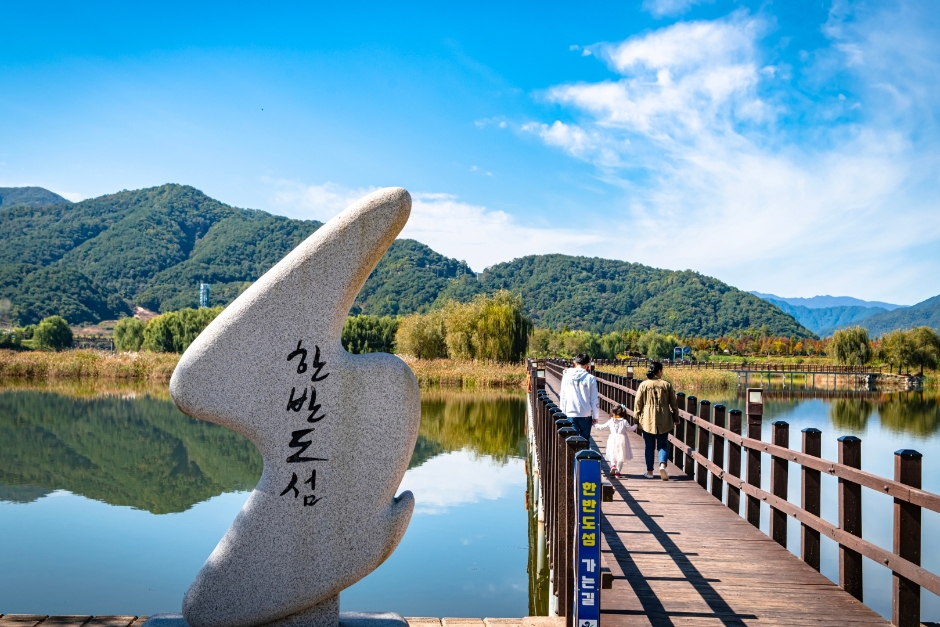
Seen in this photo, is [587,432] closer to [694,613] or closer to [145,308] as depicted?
[694,613]

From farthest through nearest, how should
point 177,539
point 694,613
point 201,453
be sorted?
point 201,453
point 177,539
point 694,613

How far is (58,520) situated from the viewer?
13086 millimetres

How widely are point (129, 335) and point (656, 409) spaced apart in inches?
2558

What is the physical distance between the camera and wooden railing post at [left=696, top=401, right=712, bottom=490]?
8.68m

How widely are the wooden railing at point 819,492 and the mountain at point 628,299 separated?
13206 centimetres

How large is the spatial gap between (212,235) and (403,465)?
570 feet

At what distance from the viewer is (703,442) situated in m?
8.71

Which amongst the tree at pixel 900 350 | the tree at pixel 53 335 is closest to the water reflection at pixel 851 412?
the tree at pixel 900 350

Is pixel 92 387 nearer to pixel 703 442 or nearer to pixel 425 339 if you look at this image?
pixel 425 339

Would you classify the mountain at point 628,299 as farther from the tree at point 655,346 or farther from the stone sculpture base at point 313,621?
the stone sculpture base at point 313,621

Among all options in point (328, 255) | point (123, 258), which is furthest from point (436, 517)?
point (123, 258)

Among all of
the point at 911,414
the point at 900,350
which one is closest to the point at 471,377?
the point at 911,414

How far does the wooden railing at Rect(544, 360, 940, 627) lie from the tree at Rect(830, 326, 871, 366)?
6677 centimetres

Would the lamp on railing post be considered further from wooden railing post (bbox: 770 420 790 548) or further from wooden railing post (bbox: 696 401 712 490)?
wooden railing post (bbox: 696 401 712 490)
